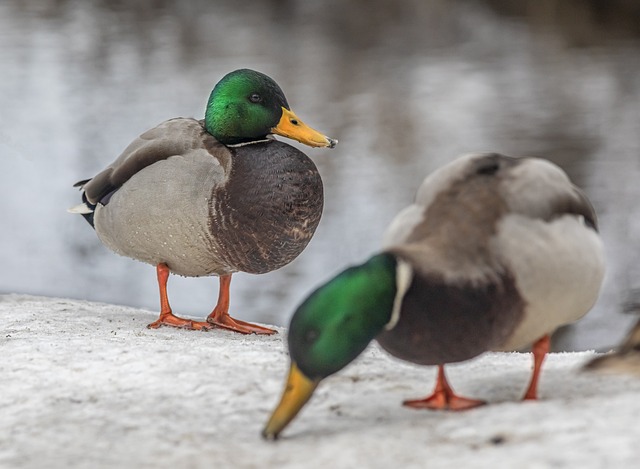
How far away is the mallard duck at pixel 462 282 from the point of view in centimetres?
225

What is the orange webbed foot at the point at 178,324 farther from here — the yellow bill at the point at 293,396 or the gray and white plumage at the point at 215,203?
the yellow bill at the point at 293,396

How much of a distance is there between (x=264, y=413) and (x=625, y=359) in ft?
3.19

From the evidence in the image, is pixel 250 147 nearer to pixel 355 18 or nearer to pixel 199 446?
pixel 199 446

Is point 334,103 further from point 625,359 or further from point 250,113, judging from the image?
point 625,359

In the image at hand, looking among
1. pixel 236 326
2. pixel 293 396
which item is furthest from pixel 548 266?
pixel 236 326

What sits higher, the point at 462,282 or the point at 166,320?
the point at 462,282

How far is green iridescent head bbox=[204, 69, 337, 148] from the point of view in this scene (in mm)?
4062

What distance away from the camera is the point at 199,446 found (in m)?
2.42

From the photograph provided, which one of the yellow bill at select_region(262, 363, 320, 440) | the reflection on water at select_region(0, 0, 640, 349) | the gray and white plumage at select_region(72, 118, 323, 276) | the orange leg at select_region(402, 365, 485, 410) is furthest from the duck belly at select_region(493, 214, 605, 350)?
the reflection on water at select_region(0, 0, 640, 349)

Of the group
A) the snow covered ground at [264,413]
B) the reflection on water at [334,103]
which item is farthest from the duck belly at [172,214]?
the reflection on water at [334,103]

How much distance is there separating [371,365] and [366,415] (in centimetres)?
52

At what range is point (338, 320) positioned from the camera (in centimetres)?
224

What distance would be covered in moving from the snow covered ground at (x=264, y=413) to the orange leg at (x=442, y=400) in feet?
0.13

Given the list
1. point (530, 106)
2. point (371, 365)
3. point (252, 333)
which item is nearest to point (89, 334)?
point (252, 333)
